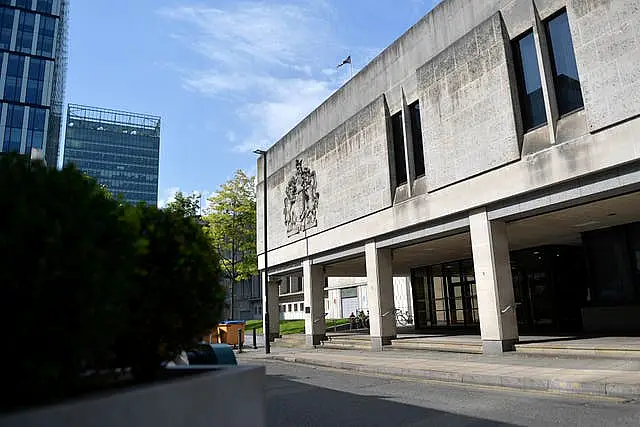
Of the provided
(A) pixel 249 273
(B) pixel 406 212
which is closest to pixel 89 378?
(B) pixel 406 212

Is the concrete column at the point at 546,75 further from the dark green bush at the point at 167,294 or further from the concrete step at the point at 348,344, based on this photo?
the concrete step at the point at 348,344

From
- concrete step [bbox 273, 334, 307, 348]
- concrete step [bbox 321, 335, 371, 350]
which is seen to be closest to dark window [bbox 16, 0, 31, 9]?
concrete step [bbox 273, 334, 307, 348]

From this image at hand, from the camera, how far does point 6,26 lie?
238ft

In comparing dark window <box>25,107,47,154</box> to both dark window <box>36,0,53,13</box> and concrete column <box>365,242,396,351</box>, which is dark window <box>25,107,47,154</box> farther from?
concrete column <box>365,242,396,351</box>

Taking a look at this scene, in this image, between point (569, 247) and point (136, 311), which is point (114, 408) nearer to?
point (136, 311)

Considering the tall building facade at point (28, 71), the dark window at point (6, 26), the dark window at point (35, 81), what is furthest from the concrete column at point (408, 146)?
the dark window at point (6, 26)

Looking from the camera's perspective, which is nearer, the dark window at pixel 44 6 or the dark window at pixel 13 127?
the dark window at pixel 13 127

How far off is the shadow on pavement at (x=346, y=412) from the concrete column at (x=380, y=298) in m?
9.71

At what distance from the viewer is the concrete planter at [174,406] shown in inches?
107

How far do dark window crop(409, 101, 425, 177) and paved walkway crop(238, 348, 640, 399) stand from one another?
681 cm

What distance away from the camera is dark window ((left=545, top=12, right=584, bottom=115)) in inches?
508

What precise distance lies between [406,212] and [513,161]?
4990 millimetres

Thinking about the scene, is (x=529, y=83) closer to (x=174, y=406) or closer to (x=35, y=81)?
(x=174, y=406)

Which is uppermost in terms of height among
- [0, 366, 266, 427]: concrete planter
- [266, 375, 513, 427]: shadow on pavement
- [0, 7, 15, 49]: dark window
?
[0, 7, 15, 49]: dark window
